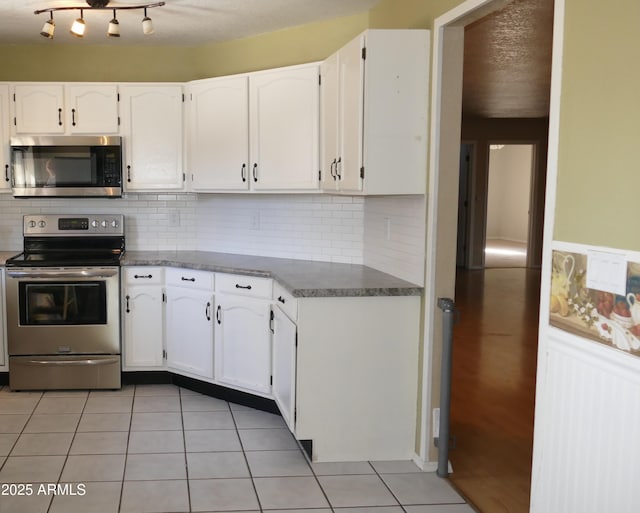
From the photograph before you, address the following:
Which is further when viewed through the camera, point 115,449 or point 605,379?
point 115,449

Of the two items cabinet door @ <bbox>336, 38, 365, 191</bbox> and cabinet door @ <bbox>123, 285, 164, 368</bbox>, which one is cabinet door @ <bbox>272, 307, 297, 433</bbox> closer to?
cabinet door @ <bbox>336, 38, 365, 191</bbox>

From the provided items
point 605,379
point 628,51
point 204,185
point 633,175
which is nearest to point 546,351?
point 605,379

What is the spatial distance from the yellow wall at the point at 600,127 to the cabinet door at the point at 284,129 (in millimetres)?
2057

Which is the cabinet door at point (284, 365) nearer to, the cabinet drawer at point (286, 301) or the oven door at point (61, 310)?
→ the cabinet drawer at point (286, 301)

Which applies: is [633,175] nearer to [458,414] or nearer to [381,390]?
[381,390]

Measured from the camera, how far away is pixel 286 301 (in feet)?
11.4

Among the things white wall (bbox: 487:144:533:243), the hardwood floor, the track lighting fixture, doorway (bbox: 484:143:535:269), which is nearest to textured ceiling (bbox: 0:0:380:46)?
the track lighting fixture

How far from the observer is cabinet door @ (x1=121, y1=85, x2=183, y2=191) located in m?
4.60

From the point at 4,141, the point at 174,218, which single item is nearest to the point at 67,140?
the point at 4,141

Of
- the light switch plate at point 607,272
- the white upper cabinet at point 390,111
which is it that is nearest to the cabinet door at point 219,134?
the white upper cabinet at point 390,111

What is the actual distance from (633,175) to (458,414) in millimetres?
2509

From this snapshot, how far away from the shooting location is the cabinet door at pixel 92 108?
458cm

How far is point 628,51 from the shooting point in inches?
66.9

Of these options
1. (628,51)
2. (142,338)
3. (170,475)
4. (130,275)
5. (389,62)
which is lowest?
(170,475)
